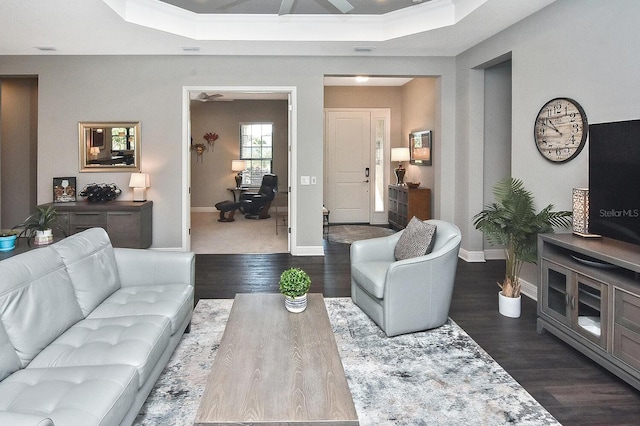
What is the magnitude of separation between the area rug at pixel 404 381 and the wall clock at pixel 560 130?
6.03 feet

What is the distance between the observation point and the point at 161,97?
611cm

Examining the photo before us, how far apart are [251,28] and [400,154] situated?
4214 millimetres

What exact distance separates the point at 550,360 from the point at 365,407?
145 cm

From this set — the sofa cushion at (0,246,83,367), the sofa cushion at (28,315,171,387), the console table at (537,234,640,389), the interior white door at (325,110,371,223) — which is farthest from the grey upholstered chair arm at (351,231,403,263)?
the interior white door at (325,110,371,223)

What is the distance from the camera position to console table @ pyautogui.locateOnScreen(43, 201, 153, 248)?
5.58 metres

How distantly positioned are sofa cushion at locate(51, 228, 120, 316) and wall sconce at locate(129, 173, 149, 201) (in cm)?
300

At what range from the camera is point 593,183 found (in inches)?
124

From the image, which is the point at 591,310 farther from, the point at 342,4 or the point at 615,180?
the point at 342,4

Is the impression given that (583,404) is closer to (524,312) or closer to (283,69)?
(524,312)

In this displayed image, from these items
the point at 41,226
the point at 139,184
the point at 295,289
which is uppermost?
the point at 139,184

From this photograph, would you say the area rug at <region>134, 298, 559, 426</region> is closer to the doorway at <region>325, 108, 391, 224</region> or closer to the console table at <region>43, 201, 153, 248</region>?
the console table at <region>43, 201, 153, 248</region>

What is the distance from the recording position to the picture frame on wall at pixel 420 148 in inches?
294

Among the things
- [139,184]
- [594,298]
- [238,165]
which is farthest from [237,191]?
[594,298]

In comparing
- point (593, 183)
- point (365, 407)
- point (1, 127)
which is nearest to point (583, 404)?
point (365, 407)
